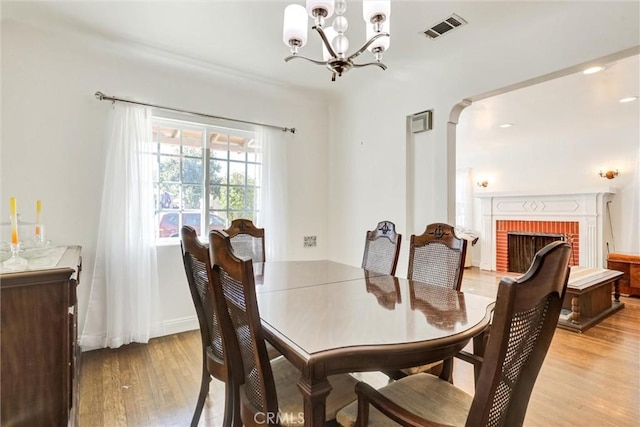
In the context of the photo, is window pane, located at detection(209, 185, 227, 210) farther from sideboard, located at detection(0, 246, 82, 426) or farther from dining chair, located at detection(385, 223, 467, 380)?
dining chair, located at detection(385, 223, 467, 380)

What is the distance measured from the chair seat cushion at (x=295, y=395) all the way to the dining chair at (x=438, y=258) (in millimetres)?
585

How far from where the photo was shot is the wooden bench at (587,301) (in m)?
3.15

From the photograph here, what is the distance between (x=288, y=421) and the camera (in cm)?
104

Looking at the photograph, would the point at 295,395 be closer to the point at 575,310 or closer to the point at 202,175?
the point at 202,175

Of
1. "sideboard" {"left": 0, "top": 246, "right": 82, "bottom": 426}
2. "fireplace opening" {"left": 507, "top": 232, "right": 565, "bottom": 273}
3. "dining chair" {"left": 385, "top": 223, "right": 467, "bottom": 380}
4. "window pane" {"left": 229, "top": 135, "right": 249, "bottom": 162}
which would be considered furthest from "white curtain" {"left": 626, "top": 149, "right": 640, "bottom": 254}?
"sideboard" {"left": 0, "top": 246, "right": 82, "bottom": 426}

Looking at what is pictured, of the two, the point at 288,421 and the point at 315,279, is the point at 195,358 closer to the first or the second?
the point at 315,279

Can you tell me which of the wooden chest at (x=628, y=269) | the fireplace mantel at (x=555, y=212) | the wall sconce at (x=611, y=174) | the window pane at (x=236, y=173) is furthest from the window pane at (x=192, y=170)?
the wall sconce at (x=611, y=174)

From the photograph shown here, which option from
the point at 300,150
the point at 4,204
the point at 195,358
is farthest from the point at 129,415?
the point at 300,150

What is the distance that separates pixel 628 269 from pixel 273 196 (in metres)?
5.35

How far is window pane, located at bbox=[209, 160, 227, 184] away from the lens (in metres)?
3.24

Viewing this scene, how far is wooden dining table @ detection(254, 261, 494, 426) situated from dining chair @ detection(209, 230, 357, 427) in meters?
0.09

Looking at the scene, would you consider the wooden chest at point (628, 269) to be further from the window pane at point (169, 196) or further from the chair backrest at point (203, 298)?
the window pane at point (169, 196)

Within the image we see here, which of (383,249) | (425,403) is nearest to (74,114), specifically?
(383,249)

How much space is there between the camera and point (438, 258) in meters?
1.89
